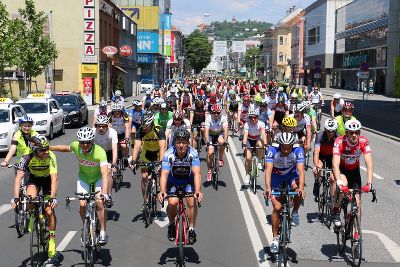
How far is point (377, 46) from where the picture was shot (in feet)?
265

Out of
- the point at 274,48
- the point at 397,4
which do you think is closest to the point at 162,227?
the point at 397,4

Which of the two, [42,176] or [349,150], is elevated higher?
[349,150]

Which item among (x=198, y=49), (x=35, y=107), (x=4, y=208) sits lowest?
(x=4, y=208)

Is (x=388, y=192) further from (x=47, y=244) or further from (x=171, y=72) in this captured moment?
(x=171, y=72)

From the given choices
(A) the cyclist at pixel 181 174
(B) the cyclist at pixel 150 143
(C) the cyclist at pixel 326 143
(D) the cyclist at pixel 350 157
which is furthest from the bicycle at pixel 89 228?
(C) the cyclist at pixel 326 143

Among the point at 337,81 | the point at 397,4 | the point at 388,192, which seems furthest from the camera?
the point at 337,81

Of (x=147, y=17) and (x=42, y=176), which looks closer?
(x=42, y=176)

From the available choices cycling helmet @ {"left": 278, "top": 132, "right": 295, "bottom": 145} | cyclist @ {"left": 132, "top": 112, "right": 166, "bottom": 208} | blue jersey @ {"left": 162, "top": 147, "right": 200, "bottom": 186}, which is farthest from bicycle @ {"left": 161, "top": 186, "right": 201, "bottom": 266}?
cyclist @ {"left": 132, "top": 112, "right": 166, "bottom": 208}

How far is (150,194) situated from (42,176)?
2.63 metres

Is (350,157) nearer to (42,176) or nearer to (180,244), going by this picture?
(180,244)

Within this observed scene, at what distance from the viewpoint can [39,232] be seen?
7.63 m

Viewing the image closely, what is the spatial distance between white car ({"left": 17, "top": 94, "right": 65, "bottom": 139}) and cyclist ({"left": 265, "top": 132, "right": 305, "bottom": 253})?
16.7 meters

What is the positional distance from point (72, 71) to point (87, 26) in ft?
13.4

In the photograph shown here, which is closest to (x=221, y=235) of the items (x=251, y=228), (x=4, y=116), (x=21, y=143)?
(x=251, y=228)
